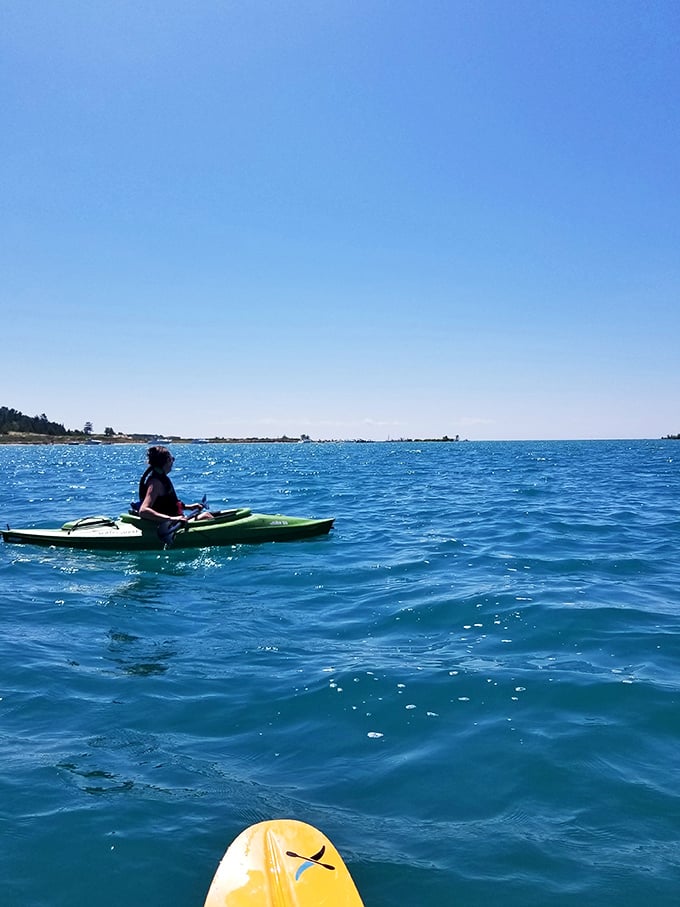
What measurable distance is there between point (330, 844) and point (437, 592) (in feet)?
18.1

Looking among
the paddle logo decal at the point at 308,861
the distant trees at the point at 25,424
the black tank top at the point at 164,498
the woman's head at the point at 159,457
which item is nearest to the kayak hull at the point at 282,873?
the paddle logo decal at the point at 308,861

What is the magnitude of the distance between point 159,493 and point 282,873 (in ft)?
30.8

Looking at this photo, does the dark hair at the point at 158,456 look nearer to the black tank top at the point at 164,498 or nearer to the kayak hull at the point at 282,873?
the black tank top at the point at 164,498

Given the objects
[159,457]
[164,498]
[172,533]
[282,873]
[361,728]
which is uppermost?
[159,457]

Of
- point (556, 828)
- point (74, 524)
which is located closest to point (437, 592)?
point (556, 828)

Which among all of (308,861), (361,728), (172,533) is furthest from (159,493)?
(308,861)

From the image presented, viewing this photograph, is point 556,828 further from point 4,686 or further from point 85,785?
point 4,686

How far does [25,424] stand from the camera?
148750mm

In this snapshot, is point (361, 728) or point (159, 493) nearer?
point (361, 728)

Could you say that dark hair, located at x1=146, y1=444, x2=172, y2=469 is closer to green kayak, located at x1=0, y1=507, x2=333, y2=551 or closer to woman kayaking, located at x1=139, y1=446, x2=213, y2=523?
woman kayaking, located at x1=139, y1=446, x2=213, y2=523

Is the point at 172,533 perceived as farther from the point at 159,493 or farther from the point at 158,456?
the point at 158,456

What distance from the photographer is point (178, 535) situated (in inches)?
467

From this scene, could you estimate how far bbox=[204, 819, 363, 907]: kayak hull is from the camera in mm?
2738

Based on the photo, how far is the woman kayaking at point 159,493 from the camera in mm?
11203
